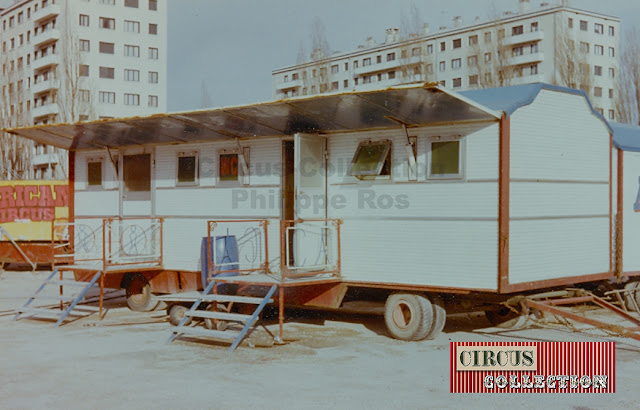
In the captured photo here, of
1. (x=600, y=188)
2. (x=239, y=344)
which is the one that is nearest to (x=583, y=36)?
(x=600, y=188)

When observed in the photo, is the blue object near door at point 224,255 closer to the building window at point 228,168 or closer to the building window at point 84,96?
the building window at point 228,168

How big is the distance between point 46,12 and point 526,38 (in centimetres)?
3829

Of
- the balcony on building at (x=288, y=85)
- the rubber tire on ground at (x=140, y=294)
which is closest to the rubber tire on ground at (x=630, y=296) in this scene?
the rubber tire on ground at (x=140, y=294)

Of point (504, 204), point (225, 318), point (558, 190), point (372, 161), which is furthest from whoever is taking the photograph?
point (372, 161)

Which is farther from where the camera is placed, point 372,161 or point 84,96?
point 84,96

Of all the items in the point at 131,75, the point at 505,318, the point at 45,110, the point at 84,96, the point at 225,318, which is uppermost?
the point at 131,75

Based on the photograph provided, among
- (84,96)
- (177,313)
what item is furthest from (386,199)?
(84,96)

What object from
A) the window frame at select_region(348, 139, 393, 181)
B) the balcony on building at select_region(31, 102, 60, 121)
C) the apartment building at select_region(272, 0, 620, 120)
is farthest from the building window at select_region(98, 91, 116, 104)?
the window frame at select_region(348, 139, 393, 181)

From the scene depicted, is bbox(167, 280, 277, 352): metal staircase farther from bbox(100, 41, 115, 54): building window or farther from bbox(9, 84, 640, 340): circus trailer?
bbox(100, 41, 115, 54): building window

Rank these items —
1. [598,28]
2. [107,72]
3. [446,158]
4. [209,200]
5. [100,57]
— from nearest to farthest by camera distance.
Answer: [446,158] → [209,200] → [598,28] → [100,57] → [107,72]

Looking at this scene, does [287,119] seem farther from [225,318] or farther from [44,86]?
[44,86]

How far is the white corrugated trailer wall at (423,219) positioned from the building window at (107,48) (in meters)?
54.6

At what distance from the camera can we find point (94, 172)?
15.0 m

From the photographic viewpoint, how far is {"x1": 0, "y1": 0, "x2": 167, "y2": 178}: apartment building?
202 feet
